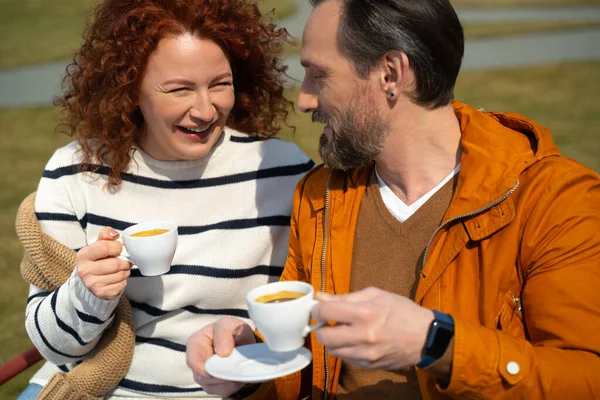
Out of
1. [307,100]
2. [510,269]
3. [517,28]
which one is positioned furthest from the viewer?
[517,28]

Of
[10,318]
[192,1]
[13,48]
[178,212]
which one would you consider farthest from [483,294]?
[13,48]

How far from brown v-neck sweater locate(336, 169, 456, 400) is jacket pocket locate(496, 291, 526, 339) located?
318 millimetres

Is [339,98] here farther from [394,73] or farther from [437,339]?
[437,339]

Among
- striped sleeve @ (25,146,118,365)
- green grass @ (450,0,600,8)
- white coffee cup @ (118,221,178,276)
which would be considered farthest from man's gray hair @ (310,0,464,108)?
green grass @ (450,0,600,8)

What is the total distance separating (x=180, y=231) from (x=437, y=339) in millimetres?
1453

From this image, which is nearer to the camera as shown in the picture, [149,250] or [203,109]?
[149,250]

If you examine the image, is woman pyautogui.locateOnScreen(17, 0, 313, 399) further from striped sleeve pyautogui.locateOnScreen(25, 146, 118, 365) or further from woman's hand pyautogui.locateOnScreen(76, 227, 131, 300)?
woman's hand pyautogui.locateOnScreen(76, 227, 131, 300)

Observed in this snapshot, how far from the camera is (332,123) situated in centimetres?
279

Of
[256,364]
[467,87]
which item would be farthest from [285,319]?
[467,87]

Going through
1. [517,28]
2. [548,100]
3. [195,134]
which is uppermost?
[195,134]

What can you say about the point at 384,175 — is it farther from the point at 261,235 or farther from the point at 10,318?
the point at 10,318

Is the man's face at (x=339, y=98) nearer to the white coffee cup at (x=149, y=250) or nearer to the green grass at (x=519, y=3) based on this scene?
the white coffee cup at (x=149, y=250)

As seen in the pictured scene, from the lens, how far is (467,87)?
11328 millimetres

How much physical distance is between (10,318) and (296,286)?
3.91m
